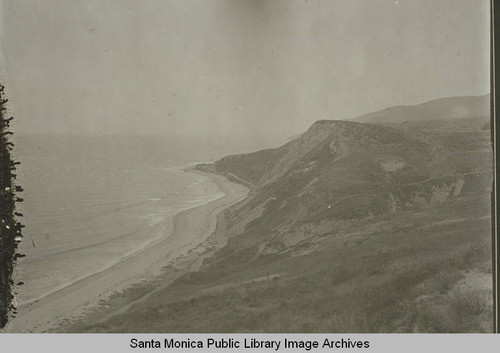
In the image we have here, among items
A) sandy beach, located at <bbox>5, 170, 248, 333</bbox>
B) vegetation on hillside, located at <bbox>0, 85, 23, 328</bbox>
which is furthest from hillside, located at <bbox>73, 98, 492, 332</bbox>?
vegetation on hillside, located at <bbox>0, 85, 23, 328</bbox>

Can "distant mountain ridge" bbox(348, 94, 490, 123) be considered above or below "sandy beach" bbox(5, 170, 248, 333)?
above

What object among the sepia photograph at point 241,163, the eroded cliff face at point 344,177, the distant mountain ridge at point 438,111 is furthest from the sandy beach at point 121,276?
the distant mountain ridge at point 438,111

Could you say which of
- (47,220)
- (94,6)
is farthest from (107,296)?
(94,6)

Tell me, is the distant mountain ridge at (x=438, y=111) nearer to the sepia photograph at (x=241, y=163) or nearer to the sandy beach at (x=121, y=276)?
the sepia photograph at (x=241, y=163)

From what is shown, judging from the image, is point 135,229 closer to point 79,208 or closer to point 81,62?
point 79,208

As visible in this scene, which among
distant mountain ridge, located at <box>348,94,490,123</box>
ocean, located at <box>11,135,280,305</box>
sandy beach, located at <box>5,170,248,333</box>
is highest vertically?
distant mountain ridge, located at <box>348,94,490,123</box>

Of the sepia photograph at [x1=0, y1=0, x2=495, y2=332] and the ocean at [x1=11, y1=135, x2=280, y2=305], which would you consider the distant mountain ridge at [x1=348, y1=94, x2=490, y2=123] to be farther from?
the ocean at [x1=11, y1=135, x2=280, y2=305]
